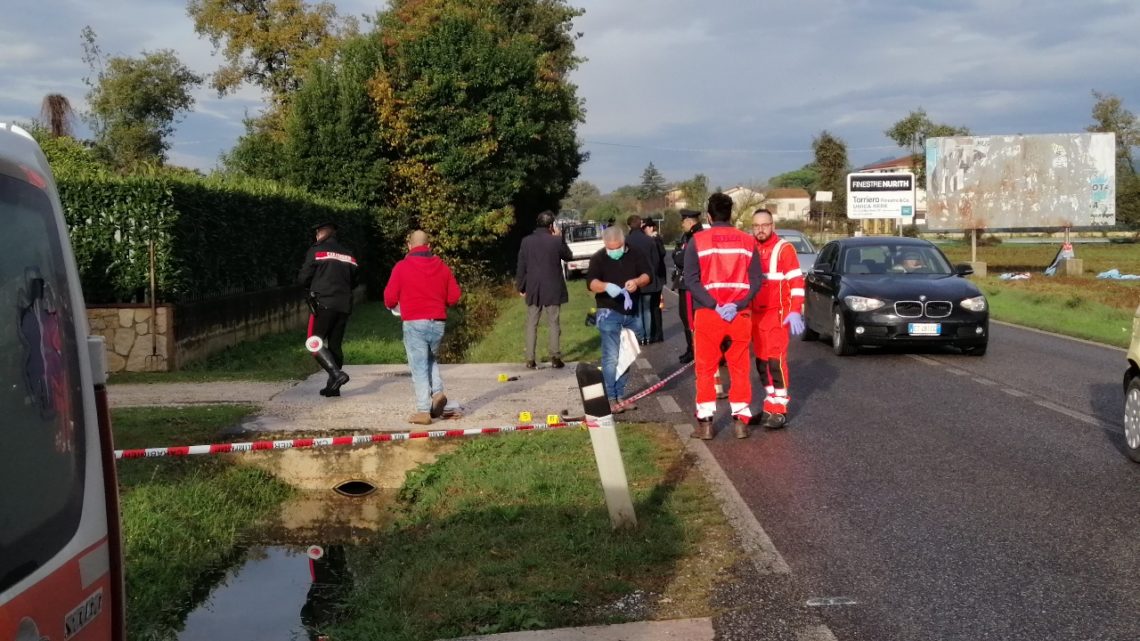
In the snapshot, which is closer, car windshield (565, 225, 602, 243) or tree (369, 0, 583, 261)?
tree (369, 0, 583, 261)

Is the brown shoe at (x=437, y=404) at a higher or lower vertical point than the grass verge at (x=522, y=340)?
higher

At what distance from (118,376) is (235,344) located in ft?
12.3

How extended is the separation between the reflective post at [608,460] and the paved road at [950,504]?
0.86 m

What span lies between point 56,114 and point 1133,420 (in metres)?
33.6

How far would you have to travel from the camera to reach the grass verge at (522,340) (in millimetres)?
16594

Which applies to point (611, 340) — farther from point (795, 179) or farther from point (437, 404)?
point (795, 179)

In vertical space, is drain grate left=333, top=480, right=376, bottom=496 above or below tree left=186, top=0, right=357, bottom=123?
below

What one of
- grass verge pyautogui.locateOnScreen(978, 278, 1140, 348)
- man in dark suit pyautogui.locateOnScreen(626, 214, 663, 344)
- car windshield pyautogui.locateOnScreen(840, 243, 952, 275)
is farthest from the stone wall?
grass verge pyautogui.locateOnScreen(978, 278, 1140, 348)

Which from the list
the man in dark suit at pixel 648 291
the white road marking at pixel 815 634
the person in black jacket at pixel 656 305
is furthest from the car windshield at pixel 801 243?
the white road marking at pixel 815 634

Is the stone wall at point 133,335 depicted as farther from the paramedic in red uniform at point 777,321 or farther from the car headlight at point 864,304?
the car headlight at point 864,304

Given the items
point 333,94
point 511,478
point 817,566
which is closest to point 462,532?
point 511,478

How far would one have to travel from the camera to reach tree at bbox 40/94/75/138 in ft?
113

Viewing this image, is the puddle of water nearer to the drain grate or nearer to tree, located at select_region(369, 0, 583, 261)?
the drain grate

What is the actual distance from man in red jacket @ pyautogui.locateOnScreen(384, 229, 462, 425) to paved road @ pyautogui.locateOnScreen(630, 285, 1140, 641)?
215 cm
